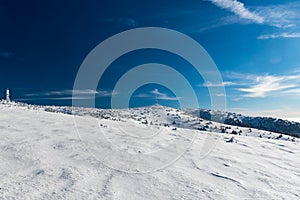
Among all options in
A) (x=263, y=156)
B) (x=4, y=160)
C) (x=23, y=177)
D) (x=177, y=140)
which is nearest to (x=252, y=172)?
(x=263, y=156)

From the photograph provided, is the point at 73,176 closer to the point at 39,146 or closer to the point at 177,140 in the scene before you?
the point at 39,146

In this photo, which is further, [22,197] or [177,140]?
[177,140]

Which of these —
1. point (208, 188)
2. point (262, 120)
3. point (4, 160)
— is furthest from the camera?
point (262, 120)

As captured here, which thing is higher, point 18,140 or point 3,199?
point 18,140

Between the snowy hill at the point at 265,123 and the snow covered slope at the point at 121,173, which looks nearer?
the snow covered slope at the point at 121,173

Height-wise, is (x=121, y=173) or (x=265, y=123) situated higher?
(x=265, y=123)

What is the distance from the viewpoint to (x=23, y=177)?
4344 millimetres

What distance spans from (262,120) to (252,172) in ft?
121

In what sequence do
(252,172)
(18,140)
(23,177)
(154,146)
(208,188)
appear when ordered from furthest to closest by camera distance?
1. (154,146)
2. (18,140)
3. (252,172)
4. (208,188)
5. (23,177)

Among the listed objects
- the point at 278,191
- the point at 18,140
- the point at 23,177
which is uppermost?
the point at 18,140

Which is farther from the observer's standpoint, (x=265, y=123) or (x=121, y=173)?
(x=265, y=123)

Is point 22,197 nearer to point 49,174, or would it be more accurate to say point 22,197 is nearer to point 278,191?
point 49,174

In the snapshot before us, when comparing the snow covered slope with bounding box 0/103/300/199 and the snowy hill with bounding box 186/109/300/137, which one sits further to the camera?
the snowy hill with bounding box 186/109/300/137

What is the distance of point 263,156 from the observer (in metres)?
8.20
